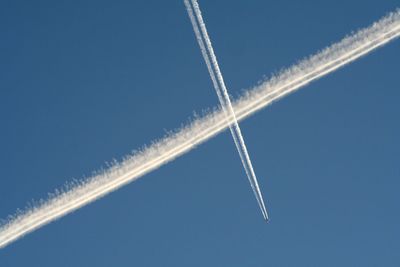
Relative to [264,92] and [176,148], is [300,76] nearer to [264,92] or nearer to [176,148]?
[264,92]

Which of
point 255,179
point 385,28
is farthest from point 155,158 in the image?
point 385,28

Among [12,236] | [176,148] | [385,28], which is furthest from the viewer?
[12,236]

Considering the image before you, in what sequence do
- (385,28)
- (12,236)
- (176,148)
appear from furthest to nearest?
1. (12,236)
2. (176,148)
3. (385,28)

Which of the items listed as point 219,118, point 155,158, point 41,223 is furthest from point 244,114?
point 41,223

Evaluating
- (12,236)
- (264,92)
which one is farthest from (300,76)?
(12,236)

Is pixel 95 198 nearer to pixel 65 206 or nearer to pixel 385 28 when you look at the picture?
pixel 65 206

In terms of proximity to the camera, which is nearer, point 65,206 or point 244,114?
point 244,114

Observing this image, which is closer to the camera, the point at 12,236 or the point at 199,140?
the point at 199,140
